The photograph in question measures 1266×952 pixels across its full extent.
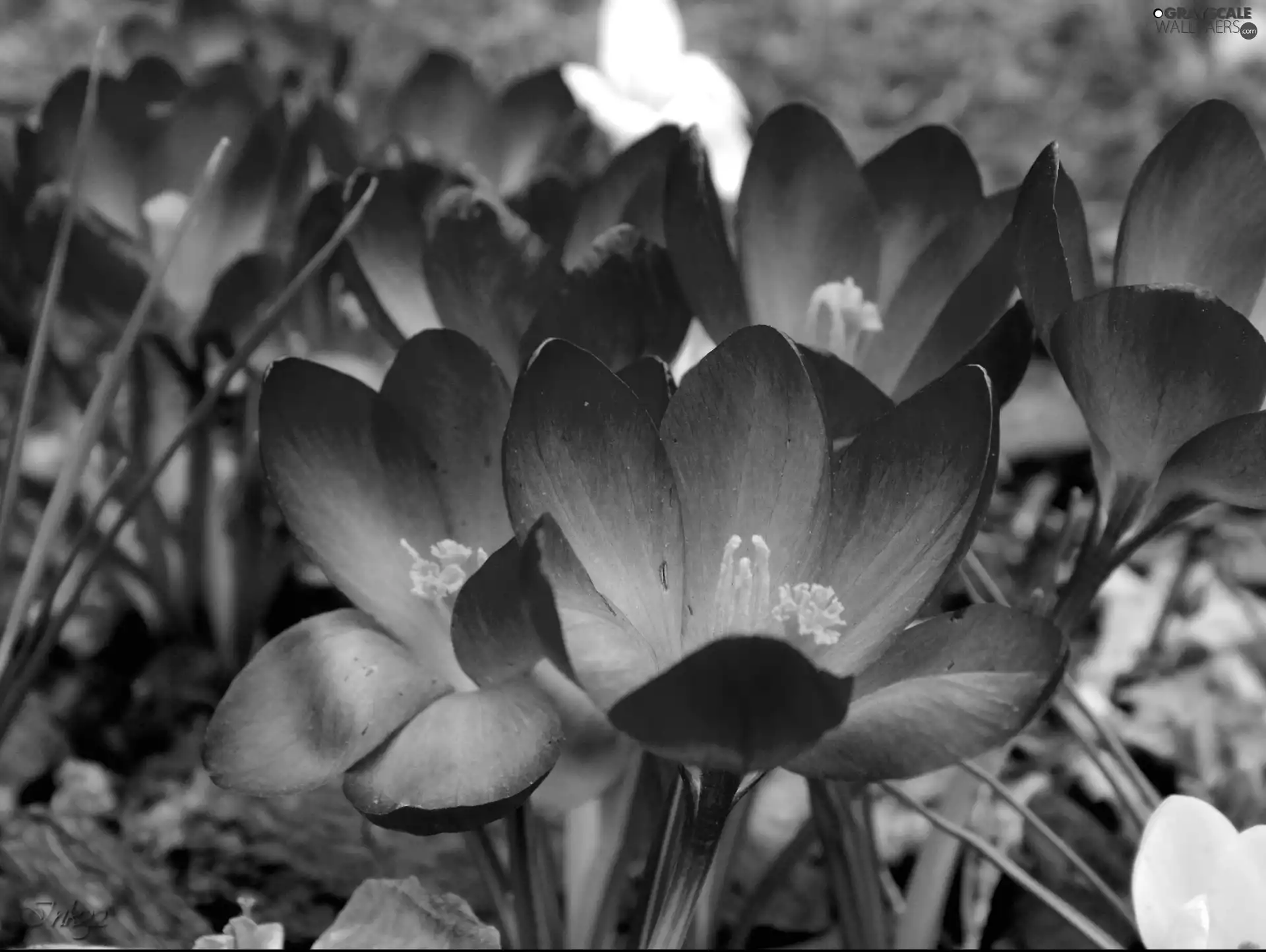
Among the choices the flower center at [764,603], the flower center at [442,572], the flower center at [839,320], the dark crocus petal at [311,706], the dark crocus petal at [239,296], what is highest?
the flower center at [839,320]

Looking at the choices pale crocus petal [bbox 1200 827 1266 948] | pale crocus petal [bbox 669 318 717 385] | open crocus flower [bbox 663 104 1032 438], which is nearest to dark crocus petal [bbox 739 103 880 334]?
open crocus flower [bbox 663 104 1032 438]

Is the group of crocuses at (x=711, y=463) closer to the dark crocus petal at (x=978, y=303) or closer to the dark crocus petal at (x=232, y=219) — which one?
the dark crocus petal at (x=978, y=303)

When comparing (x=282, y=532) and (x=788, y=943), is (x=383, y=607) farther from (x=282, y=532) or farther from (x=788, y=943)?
(x=282, y=532)

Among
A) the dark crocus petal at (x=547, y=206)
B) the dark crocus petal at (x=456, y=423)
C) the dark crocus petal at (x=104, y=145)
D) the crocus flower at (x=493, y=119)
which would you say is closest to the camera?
the dark crocus petal at (x=456, y=423)

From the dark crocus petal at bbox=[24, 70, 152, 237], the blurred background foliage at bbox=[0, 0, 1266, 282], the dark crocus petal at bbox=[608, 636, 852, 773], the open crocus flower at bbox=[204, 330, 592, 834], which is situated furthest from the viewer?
the blurred background foliage at bbox=[0, 0, 1266, 282]

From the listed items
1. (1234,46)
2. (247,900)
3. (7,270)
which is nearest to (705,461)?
(247,900)

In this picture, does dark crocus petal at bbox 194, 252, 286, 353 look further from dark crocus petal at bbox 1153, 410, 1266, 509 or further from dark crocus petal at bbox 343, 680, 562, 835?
dark crocus petal at bbox 1153, 410, 1266, 509

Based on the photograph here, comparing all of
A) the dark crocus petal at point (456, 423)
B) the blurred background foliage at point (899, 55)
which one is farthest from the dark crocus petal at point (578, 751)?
the blurred background foliage at point (899, 55)
